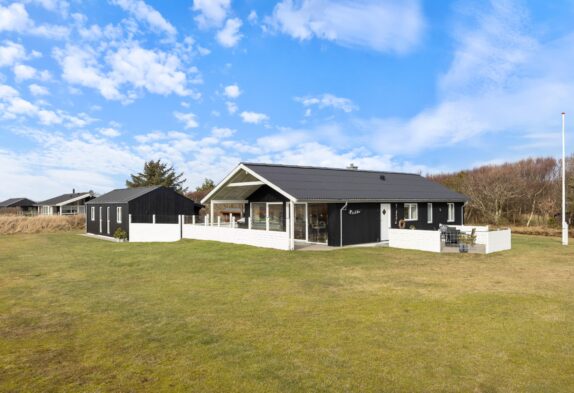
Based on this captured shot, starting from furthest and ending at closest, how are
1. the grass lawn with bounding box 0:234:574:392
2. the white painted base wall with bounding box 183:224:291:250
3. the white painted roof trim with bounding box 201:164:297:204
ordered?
the white painted base wall with bounding box 183:224:291:250, the white painted roof trim with bounding box 201:164:297:204, the grass lawn with bounding box 0:234:574:392

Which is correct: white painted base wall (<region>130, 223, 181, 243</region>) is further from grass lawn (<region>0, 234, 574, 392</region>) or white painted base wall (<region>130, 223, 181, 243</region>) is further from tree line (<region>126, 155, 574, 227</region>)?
tree line (<region>126, 155, 574, 227</region>)

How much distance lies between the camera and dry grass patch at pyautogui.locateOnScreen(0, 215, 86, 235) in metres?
34.8

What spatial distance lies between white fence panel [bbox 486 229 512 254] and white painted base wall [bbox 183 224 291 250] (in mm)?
8846

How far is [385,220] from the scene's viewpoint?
814 inches

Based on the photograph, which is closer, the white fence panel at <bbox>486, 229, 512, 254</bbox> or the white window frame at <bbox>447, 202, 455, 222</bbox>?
the white fence panel at <bbox>486, 229, 512, 254</bbox>

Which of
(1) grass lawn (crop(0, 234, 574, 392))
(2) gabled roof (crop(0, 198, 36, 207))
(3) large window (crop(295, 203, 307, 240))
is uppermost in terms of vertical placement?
(2) gabled roof (crop(0, 198, 36, 207))

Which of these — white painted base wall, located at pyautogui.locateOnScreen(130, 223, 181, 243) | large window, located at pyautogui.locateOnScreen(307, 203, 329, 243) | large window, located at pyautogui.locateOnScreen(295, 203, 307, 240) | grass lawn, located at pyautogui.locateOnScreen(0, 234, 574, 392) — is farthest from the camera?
white painted base wall, located at pyautogui.locateOnScreen(130, 223, 181, 243)

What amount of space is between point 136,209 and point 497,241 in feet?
76.8

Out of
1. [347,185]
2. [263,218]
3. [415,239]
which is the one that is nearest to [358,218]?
[347,185]

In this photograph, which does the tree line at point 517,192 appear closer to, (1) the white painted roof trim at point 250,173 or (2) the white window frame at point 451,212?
(2) the white window frame at point 451,212

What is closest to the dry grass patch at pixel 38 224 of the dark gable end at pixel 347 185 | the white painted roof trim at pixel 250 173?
the white painted roof trim at pixel 250 173

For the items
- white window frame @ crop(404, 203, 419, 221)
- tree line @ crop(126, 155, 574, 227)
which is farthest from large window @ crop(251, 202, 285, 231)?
tree line @ crop(126, 155, 574, 227)

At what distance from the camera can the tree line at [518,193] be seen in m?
31.2

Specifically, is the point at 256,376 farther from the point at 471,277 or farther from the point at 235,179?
the point at 235,179
